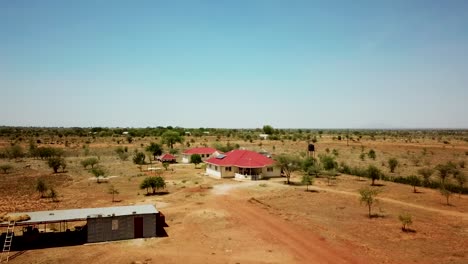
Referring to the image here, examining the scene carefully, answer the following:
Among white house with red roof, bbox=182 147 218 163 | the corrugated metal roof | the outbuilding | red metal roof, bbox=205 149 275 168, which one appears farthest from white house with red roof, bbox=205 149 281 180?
the outbuilding

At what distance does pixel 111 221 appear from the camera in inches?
1080

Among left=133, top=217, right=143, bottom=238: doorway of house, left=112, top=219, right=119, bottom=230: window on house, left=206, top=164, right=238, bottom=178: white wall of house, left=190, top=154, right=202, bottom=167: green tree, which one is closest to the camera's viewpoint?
left=112, top=219, right=119, bottom=230: window on house

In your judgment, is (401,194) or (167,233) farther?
(401,194)

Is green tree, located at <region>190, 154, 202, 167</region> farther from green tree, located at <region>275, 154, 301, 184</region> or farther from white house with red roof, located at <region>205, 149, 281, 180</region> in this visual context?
green tree, located at <region>275, 154, 301, 184</region>

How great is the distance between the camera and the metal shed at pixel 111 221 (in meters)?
26.8

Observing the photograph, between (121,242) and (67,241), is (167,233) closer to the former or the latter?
(121,242)

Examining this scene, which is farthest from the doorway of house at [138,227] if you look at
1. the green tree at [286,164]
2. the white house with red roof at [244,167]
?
the white house with red roof at [244,167]

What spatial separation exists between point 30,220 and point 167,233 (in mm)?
10682

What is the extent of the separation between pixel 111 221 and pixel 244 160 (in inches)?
1296

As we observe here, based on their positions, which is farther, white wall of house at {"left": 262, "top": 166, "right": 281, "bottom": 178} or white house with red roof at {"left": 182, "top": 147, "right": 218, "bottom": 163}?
white house with red roof at {"left": 182, "top": 147, "right": 218, "bottom": 163}

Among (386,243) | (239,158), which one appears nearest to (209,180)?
(239,158)

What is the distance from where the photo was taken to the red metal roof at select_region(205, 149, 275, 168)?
56491mm

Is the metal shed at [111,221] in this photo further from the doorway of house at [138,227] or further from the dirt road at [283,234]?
the dirt road at [283,234]

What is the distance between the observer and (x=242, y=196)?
43.1 metres
